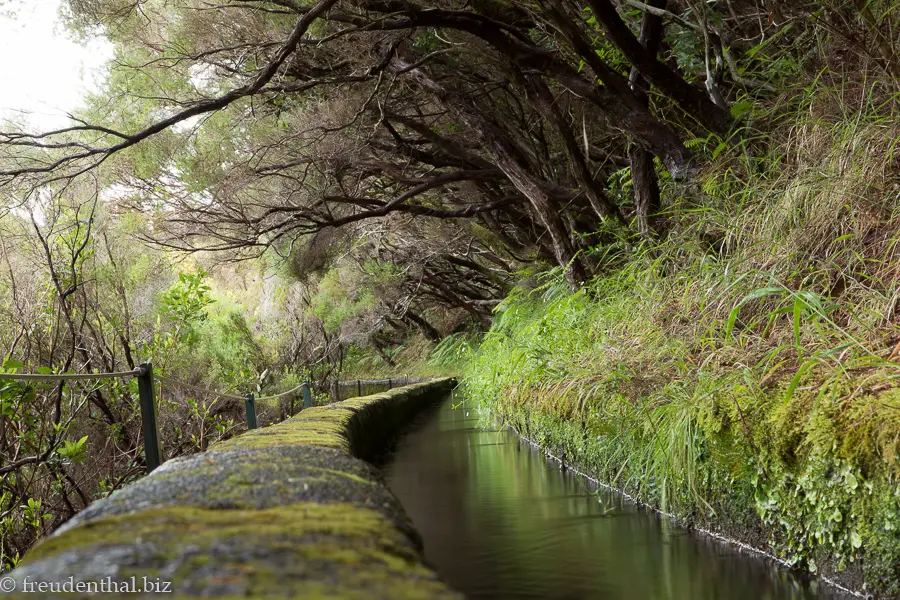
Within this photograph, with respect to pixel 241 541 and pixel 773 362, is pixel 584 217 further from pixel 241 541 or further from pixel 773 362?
pixel 241 541

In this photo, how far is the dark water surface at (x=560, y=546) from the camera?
3.20 metres

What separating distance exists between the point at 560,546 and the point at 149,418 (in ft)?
7.42

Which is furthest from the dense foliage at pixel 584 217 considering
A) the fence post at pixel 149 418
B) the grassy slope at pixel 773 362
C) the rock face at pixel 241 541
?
the rock face at pixel 241 541

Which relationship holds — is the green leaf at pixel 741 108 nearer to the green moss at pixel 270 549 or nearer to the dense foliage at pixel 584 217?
the dense foliage at pixel 584 217

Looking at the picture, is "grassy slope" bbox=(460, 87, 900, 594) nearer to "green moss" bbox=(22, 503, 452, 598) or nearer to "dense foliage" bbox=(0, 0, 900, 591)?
"dense foliage" bbox=(0, 0, 900, 591)

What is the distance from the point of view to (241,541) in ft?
5.00

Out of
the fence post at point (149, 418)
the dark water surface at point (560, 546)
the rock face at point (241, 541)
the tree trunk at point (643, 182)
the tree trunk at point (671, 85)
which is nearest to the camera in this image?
the rock face at point (241, 541)

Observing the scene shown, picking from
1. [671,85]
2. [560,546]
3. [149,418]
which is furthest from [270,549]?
[671,85]

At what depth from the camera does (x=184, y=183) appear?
33.7 feet

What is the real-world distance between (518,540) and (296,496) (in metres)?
2.42

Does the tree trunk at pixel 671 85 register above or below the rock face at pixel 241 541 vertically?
above

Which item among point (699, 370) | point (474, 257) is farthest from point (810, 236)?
point (474, 257)

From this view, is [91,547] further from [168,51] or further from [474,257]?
[474,257]

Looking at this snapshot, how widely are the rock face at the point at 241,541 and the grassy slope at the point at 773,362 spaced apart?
1.70 m
